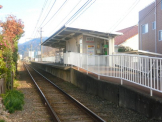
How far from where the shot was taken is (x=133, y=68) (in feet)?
25.9

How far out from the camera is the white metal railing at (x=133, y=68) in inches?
259

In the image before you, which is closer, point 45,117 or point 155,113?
point 155,113

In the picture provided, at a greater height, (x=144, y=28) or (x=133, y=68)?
(x=144, y=28)

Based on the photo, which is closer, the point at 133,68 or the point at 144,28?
the point at 133,68

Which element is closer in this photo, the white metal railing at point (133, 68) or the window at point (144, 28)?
the white metal railing at point (133, 68)

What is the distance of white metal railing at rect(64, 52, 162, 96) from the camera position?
657cm

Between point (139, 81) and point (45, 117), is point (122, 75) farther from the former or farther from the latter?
point (45, 117)

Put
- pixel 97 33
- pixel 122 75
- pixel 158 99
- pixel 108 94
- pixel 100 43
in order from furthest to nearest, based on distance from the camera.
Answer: pixel 100 43, pixel 97 33, pixel 108 94, pixel 122 75, pixel 158 99

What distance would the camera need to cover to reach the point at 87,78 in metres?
12.8

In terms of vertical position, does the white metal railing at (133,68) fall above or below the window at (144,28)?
below

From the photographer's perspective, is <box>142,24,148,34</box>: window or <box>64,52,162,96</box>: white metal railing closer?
<box>64,52,162,96</box>: white metal railing

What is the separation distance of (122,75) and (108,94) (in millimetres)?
1450

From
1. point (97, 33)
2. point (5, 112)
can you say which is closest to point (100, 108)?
point (5, 112)

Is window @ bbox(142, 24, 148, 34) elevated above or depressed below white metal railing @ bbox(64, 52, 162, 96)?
above
